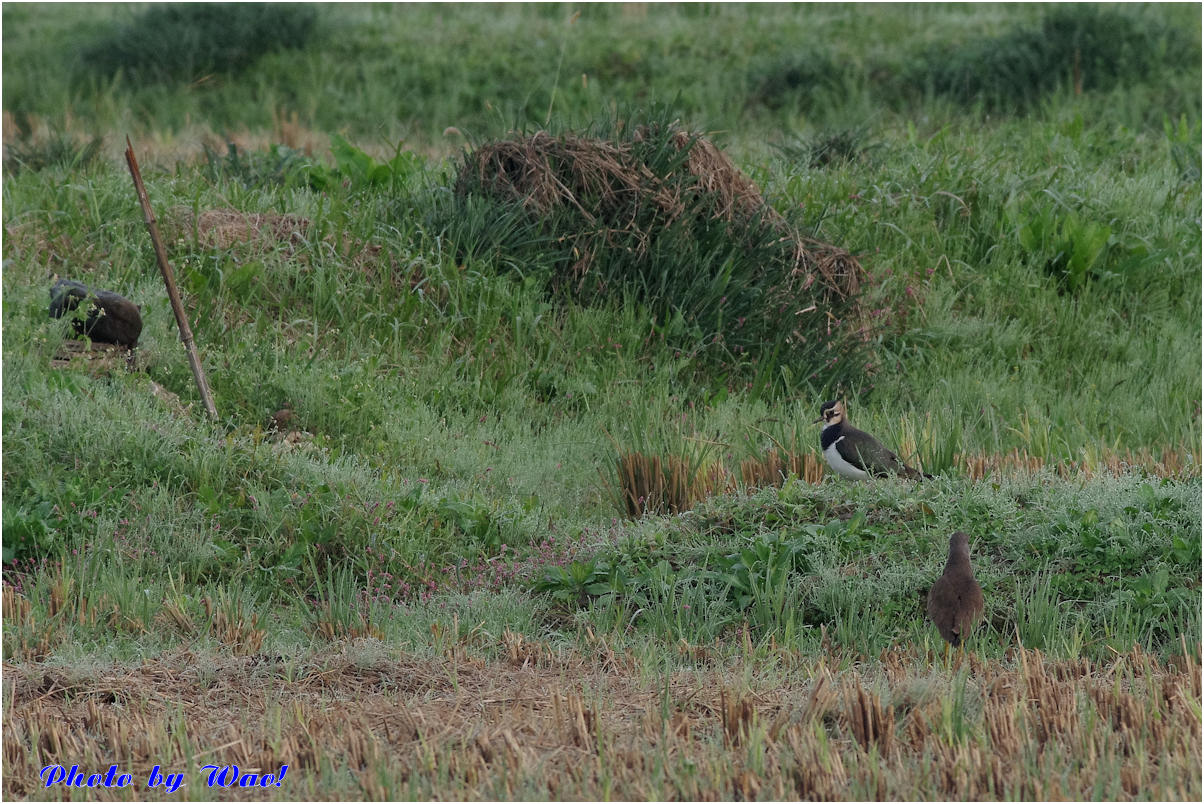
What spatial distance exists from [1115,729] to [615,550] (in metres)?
2.23

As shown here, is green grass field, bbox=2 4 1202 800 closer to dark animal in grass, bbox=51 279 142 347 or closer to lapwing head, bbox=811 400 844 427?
dark animal in grass, bbox=51 279 142 347

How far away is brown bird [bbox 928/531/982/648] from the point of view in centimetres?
409

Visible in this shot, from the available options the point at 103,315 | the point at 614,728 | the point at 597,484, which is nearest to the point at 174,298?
the point at 103,315

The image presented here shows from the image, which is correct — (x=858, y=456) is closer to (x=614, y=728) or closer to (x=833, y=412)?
(x=833, y=412)

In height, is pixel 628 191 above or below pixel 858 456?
above

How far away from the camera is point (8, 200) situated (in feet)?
28.7

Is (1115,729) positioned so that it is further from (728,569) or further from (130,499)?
(130,499)

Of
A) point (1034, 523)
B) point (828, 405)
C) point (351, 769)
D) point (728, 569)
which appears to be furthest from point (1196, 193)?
point (351, 769)

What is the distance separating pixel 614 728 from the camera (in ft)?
11.0

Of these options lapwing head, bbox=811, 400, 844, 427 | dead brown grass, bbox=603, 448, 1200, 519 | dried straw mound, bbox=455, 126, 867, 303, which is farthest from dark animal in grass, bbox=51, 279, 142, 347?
lapwing head, bbox=811, 400, 844, 427

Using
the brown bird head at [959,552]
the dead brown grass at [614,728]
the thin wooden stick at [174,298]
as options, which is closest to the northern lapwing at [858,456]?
the brown bird head at [959,552]

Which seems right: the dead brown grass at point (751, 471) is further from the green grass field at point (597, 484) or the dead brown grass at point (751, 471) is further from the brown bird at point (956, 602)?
the brown bird at point (956, 602)

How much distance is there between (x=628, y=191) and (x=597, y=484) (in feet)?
9.58

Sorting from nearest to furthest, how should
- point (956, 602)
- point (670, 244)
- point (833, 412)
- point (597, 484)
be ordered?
point (956, 602), point (833, 412), point (597, 484), point (670, 244)
